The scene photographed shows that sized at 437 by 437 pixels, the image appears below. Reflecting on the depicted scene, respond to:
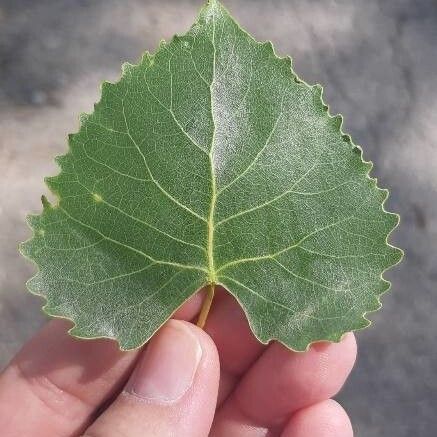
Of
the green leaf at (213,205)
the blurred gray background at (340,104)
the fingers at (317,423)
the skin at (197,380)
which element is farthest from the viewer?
the blurred gray background at (340,104)

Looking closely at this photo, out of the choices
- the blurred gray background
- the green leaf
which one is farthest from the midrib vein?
the blurred gray background

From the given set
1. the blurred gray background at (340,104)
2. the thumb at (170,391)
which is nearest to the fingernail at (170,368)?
the thumb at (170,391)

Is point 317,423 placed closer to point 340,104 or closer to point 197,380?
point 197,380

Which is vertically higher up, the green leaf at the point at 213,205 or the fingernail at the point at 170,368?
the green leaf at the point at 213,205

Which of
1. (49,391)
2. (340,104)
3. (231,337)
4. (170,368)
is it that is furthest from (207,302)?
(340,104)

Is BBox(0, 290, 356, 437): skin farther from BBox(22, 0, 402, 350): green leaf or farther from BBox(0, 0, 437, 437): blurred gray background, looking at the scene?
BBox(0, 0, 437, 437): blurred gray background

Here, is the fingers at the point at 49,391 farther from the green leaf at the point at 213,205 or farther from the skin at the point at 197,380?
the green leaf at the point at 213,205
